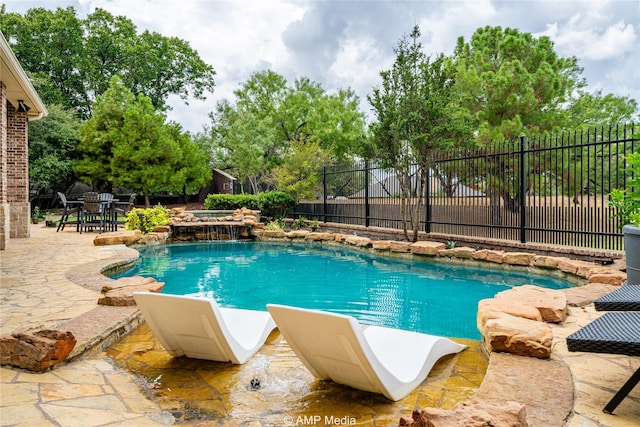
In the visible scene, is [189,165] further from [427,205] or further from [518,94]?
[518,94]

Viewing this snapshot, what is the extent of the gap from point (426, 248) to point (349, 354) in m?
6.45

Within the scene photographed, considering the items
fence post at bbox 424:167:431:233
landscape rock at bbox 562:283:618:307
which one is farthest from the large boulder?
landscape rock at bbox 562:283:618:307

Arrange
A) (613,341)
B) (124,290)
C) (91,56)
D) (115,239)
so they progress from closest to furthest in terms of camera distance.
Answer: (613,341), (124,290), (115,239), (91,56)

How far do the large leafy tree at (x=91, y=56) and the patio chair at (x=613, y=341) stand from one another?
26.6 m

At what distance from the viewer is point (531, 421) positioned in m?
1.97

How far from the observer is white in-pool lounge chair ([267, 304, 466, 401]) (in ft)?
7.22

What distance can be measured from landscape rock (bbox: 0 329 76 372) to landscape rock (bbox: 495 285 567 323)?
3.67m

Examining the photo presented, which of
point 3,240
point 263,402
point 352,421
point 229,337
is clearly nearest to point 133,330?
point 229,337

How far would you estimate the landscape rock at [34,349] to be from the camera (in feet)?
8.81

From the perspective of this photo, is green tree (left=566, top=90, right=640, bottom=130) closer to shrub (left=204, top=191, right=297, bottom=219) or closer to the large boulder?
shrub (left=204, top=191, right=297, bottom=219)

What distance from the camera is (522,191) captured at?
7871 millimetres

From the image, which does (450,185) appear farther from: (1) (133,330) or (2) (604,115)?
(2) (604,115)

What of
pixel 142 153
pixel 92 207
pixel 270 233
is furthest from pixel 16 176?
pixel 142 153

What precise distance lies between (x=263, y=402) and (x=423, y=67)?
8411 millimetres
